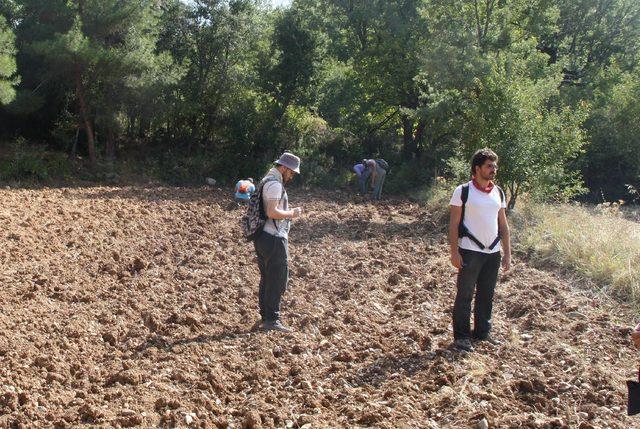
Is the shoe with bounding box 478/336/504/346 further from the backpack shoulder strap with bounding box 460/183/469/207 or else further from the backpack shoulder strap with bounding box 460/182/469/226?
the backpack shoulder strap with bounding box 460/183/469/207

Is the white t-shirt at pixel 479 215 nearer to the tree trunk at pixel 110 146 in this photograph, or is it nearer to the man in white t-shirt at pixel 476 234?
the man in white t-shirt at pixel 476 234

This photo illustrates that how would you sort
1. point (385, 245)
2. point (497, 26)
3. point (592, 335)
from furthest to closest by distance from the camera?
point (497, 26) < point (385, 245) < point (592, 335)

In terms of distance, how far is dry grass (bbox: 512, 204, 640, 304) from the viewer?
301 inches

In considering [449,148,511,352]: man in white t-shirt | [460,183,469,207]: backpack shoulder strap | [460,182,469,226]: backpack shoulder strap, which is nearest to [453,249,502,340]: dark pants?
[449,148,511,352]: man in white t-shirt

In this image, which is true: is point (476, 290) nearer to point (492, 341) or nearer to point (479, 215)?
point (492, 341)

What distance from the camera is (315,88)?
74.0 ft

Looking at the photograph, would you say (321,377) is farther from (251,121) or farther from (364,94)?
(364,94)

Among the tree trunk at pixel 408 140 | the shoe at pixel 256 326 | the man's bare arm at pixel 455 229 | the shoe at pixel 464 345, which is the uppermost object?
the tree trunk at pixel 408 140

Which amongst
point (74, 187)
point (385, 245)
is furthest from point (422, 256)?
point (74, 187)

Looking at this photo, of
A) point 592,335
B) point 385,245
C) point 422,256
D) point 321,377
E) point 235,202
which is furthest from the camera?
point 235,202

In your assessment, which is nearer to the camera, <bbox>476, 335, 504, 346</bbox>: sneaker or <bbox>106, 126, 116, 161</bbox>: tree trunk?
<bbox>476, 335, 504, 346</bbox>: sneaker

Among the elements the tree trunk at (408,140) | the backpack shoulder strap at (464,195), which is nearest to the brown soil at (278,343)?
the backpack shoulder strap at (464,195)

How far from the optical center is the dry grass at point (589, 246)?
25.1ft

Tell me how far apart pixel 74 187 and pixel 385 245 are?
892cm
